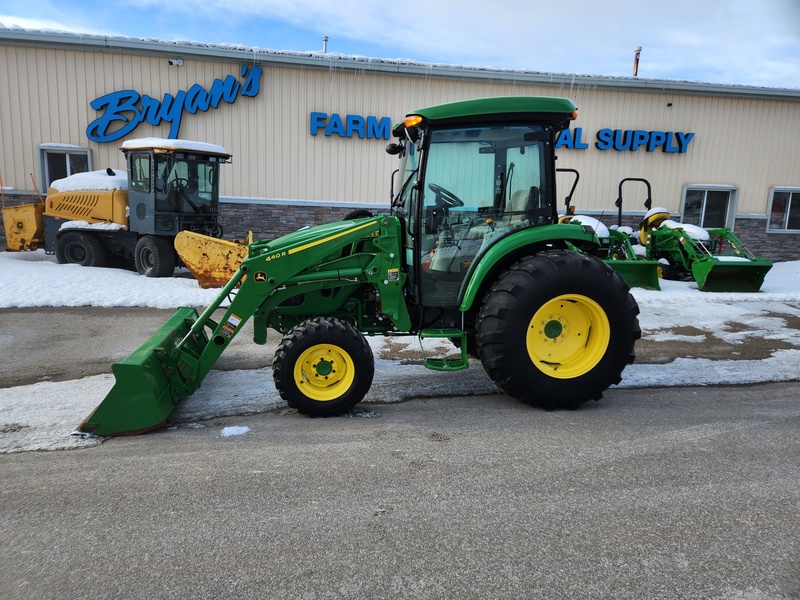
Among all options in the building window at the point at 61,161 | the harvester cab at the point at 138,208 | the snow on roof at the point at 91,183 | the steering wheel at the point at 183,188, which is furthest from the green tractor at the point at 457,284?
the building window at the point at 61,161

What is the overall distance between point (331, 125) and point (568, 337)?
10105 millimetres

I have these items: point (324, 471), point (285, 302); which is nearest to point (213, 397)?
point (285, 302)

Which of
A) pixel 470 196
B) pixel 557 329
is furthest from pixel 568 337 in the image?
pixel 470 196

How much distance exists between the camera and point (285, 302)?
4570 millimetres

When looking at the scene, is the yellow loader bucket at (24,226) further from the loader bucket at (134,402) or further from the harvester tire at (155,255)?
the loader bucket at (134,402)

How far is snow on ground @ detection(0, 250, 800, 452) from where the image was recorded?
13.6 ft

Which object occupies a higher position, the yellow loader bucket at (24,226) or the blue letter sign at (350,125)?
the blue letter sign at (350,125)

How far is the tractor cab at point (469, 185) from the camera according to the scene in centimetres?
418

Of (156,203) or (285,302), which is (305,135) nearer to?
(156,203)

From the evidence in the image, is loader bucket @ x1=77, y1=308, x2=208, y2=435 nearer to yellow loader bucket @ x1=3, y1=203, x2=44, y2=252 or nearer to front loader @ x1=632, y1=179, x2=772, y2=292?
front loader @ x1=632, y1=179, x2=772, y2=292

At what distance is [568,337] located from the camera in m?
4.40

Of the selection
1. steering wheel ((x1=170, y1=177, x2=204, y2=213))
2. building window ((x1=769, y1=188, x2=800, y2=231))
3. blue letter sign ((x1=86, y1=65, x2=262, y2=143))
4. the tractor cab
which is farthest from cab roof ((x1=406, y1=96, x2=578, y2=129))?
building window ((x1=769, y1=188, x2=800, y2=231))

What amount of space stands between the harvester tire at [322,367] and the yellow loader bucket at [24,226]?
33.5 ft

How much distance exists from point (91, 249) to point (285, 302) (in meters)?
8.21
